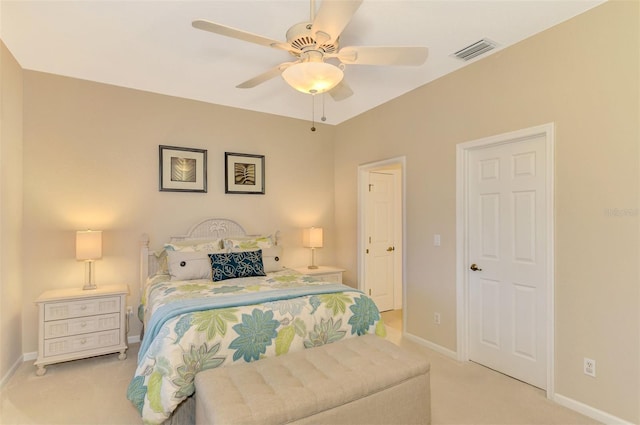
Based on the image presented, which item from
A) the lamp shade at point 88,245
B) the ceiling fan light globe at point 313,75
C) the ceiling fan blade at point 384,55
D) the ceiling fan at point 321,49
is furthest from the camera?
the lamp shade at point 88,245

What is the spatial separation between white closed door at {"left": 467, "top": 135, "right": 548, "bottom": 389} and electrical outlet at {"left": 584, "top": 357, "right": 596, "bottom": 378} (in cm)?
29

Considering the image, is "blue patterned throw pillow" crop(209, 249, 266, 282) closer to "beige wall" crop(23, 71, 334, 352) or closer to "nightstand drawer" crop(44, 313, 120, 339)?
"beige wall" crop(23, 71, 334, 352)

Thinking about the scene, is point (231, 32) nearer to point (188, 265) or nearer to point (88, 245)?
point (188, 265)

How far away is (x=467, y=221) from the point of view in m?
3.22

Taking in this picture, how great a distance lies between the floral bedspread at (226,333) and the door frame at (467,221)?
3.48 ft

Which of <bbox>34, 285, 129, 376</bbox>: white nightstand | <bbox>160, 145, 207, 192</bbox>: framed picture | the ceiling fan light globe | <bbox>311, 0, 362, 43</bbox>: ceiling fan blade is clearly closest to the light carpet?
<bbox>34, 285, 129, 376</bbox>: white nightstand

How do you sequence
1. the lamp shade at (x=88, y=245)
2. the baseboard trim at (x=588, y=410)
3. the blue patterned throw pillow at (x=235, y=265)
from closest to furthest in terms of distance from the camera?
the baseboard trim at (x=588, y=410)
the lamp shade at (x=88, y=245)
the blue patterned throw pillow at (x=235, y=265)

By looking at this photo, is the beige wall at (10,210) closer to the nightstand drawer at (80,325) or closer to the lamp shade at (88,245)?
the nightstand drawer at (80,325)

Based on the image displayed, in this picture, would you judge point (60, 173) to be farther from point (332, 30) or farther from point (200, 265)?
point (332, 30)

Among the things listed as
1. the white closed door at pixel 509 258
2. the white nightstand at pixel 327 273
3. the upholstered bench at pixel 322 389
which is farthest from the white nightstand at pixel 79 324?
the white closed door at pixel 509 258

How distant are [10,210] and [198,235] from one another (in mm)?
1689

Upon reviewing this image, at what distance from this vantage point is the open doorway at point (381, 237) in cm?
464

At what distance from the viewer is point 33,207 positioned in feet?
10.7

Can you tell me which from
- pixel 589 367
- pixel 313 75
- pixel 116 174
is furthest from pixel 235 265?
pixel 589 367
